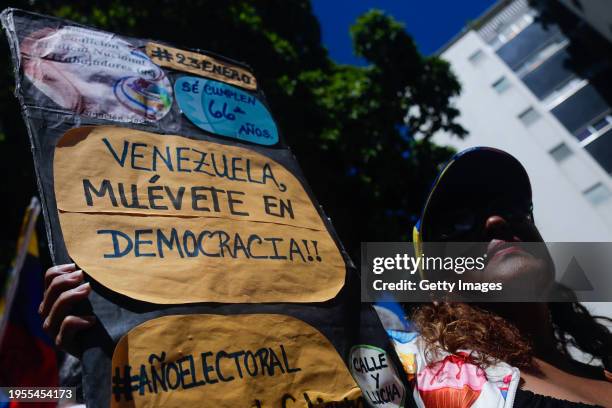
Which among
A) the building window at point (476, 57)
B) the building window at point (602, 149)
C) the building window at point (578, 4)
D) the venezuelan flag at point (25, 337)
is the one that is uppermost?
the building window at point (476, 57)

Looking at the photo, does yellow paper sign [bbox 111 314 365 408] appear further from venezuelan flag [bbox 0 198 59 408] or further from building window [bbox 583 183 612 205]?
building window [bbox 583 183 612 205]

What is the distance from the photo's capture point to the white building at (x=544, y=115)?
1438 centimetres

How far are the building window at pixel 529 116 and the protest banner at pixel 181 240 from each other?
55.0 ft

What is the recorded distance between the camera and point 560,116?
15734 millimetres

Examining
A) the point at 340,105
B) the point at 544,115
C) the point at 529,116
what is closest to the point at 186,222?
the point at 340,105

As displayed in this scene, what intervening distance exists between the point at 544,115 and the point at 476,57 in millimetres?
4556

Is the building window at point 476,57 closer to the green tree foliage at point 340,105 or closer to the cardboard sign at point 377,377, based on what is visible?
the green tree foliage at point 340,105

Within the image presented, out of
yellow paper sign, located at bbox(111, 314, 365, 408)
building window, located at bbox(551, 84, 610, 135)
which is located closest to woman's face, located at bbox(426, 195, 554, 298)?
yellow paper sign, located at bbox(111, 314, 365, 408)

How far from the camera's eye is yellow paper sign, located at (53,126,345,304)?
1.38m

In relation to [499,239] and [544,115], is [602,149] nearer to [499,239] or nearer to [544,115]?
[544,115]

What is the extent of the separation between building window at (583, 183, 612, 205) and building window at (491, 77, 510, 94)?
5195 mm

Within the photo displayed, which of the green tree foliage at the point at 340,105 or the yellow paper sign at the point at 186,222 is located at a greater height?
the green tree foliage at the point at 340,105

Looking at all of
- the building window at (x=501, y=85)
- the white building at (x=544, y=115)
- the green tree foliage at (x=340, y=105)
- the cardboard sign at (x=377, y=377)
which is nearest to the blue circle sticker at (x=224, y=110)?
the cardboard sign at (x=377, y=377)

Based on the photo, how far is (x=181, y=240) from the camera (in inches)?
59.8
